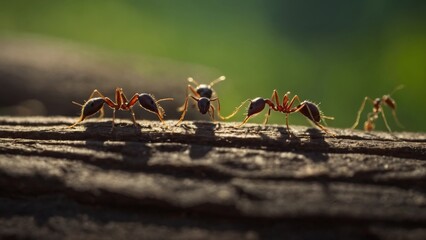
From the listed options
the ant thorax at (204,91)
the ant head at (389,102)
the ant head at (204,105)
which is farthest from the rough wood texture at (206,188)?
the ant head at (389,102)

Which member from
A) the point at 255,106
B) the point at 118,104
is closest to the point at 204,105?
the point at 255,106

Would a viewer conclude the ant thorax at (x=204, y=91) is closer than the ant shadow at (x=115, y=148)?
No

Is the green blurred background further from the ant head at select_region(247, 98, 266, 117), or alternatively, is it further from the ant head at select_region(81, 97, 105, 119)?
the ant head at select_region(81, 97, 105, 119)

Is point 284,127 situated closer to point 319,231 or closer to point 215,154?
point 215,154

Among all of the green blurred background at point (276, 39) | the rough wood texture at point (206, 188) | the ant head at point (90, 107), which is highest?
the green blurred background at point (276, 39)

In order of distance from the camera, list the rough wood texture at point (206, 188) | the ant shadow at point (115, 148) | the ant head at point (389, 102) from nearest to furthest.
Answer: the rough wood texture at point (206, 188), the ant shadow at point (115, 148), the ant head at point (389, 102)

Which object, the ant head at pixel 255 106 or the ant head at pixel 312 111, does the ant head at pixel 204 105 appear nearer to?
the ant head at pixel 255 106
